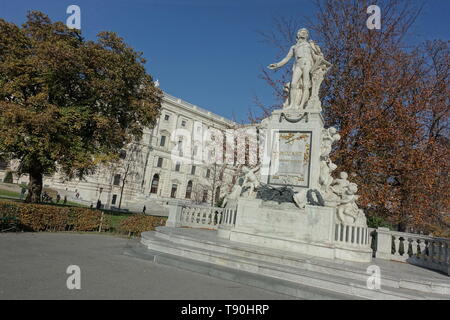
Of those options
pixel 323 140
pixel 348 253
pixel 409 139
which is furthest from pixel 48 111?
pixel 409 139

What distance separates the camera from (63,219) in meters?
12.7

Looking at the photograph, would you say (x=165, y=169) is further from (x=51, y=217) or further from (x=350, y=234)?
(x=350, y=234)

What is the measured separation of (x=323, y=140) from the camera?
923 cm

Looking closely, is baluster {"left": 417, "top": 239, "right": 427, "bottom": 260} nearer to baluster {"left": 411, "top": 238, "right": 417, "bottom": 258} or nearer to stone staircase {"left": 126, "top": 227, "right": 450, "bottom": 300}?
baluster {"left": 411, "top": 238, "right": 417, "bottom": 258}

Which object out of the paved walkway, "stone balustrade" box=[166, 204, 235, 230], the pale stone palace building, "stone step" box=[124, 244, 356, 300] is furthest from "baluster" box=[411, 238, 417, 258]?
the pale stone palace building

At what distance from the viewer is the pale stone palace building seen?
48031 millimetres

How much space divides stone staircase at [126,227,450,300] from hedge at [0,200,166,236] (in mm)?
6420

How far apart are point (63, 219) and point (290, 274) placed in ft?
36.1

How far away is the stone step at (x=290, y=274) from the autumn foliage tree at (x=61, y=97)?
36.2 ft

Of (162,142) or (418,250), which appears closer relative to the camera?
(418,250)

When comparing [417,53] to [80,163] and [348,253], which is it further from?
[80,163]

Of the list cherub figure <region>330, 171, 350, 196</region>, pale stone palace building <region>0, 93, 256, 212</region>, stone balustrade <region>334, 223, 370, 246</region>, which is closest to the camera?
stone balustrade <region>334, 223, 370, 246</region>

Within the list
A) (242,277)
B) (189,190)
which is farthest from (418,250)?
(189,190)
